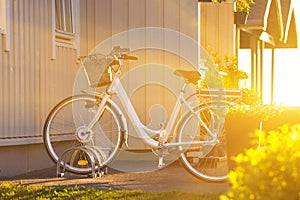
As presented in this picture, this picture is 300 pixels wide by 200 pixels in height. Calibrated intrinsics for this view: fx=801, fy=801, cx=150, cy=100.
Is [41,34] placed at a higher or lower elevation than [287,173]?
higher

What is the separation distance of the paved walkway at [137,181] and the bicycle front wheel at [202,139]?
12 cm

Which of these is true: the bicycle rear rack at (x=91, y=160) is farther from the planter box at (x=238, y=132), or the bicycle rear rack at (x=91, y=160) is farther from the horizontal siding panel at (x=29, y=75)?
the planter box at (x=238, y=132)

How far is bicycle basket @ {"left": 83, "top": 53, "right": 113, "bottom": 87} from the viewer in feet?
25.3

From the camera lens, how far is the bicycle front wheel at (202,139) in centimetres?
751

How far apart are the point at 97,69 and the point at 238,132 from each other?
4.93ft

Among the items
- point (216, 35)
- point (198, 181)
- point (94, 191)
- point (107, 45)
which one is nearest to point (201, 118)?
→ point (198, 181)

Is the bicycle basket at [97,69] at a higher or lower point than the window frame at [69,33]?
lower

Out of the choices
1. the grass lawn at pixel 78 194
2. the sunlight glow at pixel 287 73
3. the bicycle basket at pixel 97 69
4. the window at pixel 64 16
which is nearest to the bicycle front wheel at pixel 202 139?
the grass lawn at pixel 78 194

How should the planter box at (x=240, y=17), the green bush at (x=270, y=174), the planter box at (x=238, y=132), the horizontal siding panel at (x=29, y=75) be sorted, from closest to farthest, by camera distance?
the green bush at (x=270, y=174)
the planter box at (x=238, y=132)
the horizontal siding panel at (x=29, y=75)
the planter box at (x=240, y=17)

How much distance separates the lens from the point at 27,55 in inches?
340

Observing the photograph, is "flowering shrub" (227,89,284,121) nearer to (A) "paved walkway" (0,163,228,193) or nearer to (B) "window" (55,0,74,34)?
(A) "paved walkway" (0,163,228,193)

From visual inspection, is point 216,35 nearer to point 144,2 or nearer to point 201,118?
point 144,2

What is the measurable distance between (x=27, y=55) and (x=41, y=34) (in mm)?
387

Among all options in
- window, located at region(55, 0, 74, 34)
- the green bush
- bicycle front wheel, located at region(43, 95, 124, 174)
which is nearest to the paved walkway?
bicycle front wheel, located at region(43, 95, 124, 174)
